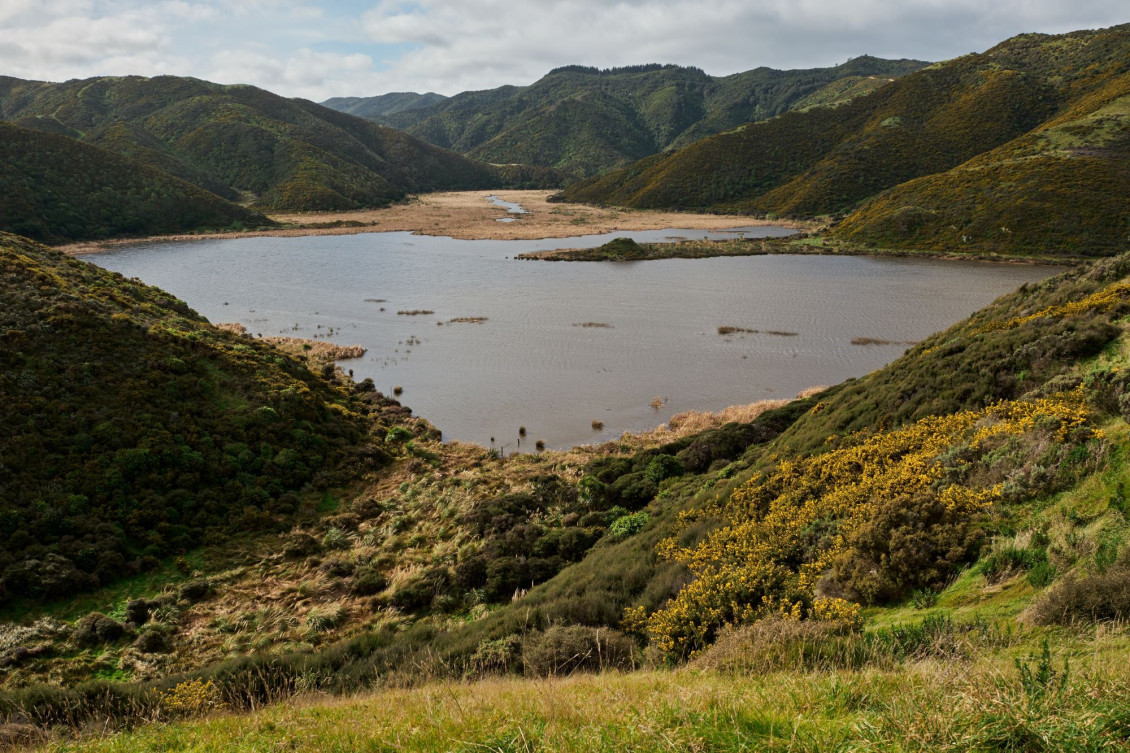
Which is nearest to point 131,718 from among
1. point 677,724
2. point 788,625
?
point 677,724

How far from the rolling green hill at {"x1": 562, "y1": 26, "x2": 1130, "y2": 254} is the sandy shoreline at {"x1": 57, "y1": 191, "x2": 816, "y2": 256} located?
966 centimetres

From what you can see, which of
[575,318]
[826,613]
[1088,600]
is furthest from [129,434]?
[575,318]

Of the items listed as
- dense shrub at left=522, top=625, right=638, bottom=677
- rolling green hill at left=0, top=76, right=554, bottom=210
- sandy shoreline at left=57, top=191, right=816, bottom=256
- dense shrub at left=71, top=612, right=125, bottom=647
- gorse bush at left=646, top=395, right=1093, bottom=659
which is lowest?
dense shrub at left=71, top=612, right=125, bottom=647

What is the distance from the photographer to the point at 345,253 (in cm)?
7638

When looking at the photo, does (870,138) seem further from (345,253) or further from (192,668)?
(192,668)

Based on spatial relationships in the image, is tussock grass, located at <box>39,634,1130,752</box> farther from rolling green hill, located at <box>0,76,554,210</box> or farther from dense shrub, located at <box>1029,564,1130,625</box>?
rolling green hill, located at <box>0,76,554,210</box>

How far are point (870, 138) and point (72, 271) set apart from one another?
123203 millimetres

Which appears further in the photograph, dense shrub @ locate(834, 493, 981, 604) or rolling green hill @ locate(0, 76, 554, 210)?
rolling green hill @ locate(0, 76, 554, 210)

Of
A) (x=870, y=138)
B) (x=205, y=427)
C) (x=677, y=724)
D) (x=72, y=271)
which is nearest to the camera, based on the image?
(x=677, y=724)

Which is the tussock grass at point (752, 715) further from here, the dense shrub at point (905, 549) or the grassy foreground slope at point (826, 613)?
the dense shrub at point (905, 549)

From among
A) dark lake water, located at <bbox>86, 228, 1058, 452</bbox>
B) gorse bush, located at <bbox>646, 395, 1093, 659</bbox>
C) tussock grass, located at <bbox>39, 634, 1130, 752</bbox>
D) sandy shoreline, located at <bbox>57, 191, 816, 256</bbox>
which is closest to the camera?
tussock grass, located at <bbox>39, 634, 1130, 752</bbox>

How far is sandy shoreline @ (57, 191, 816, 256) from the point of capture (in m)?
92.2

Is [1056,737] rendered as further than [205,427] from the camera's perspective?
No

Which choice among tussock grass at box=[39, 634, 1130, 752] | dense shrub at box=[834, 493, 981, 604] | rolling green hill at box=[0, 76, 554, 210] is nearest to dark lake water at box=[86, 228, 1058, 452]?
dense shrub at box=[834, 493, 981, 604]
